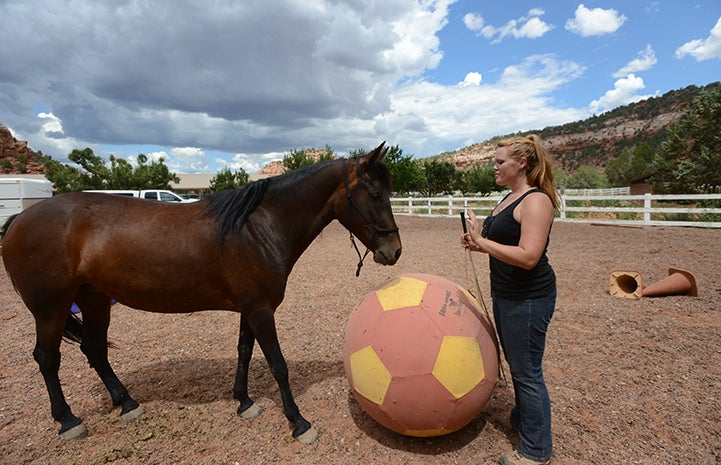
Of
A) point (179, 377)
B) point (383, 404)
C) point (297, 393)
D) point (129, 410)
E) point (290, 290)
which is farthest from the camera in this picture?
point (290, 290)

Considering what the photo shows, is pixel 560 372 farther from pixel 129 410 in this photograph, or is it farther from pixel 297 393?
pixel 129 410

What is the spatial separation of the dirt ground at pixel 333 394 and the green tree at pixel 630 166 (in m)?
53.7

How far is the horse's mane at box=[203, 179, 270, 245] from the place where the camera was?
296 cm

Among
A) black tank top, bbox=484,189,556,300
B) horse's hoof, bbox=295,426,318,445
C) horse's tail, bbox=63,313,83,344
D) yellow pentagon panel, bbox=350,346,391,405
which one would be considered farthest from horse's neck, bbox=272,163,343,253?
horse's tail, bbox=63,313,83,344

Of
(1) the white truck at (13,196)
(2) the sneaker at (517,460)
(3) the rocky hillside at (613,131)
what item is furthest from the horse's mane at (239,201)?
(3) the rocky hillside at (613,131)

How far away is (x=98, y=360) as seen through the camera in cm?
347

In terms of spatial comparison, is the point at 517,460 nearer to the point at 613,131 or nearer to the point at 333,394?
the point at 333,394

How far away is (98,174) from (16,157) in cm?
6070

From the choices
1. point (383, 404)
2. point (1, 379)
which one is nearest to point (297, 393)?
point (383, 404)

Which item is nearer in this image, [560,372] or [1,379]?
[560,372]

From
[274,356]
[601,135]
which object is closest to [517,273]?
[274,356]

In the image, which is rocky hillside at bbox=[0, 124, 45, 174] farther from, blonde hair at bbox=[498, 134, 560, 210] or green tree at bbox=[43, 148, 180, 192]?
blonde hair at bbox=[498, 134, 560, 210]

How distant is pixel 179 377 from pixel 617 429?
13.9 ft

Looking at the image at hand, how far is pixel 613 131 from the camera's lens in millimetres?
90375
